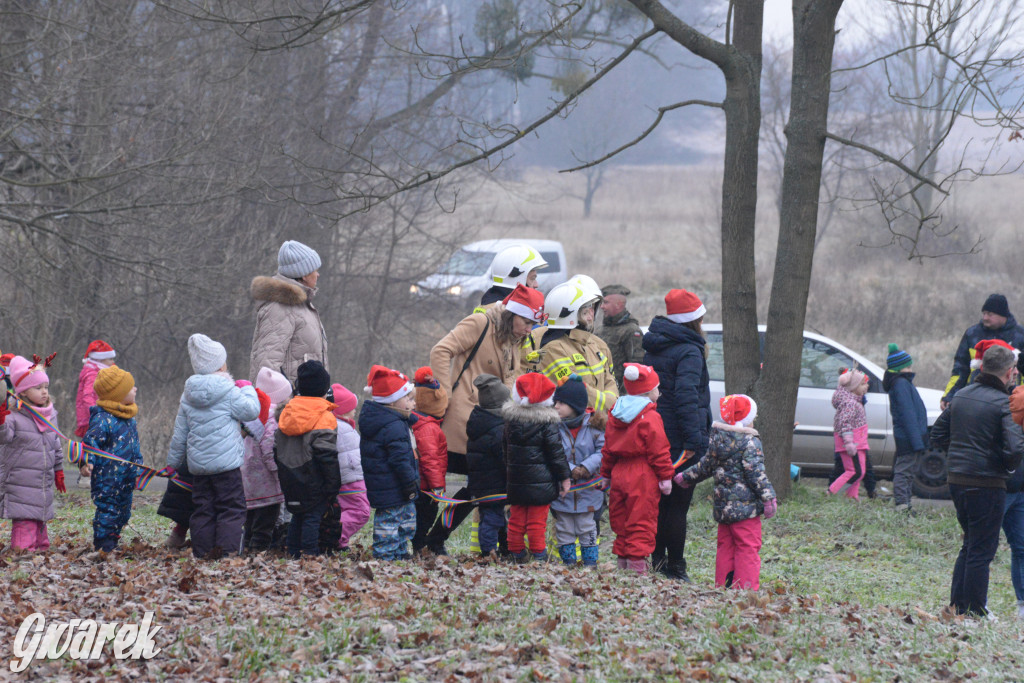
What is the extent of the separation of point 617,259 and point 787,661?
125ft

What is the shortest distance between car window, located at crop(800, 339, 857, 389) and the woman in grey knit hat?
6.71 metres

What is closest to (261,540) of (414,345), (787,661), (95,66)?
(787,661)

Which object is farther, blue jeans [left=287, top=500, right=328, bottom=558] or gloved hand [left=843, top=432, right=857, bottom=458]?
gloved hand [left=843, top=432, right=857, bottom=458]

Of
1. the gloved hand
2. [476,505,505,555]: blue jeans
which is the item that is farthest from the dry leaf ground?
the gloved hand

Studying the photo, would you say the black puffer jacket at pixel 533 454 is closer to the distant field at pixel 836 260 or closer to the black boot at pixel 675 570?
the black boot at pixel 675 570

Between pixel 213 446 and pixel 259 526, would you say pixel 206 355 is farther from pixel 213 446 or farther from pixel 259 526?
pixel 259 526

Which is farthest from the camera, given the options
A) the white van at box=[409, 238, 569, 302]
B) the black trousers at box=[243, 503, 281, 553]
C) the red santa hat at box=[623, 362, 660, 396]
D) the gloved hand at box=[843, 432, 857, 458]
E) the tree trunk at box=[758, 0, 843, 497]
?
the white van at box=[409, 238, 569, 302]

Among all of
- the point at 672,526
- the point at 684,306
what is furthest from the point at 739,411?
the point at 672,526

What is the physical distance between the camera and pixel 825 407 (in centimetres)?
1201

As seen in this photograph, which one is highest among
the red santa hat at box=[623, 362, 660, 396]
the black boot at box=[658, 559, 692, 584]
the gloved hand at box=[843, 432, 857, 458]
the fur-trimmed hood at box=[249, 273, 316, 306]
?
the fur-trimmed hood at box=[249, 273, 316, 306]

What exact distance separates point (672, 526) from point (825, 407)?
5490 mm

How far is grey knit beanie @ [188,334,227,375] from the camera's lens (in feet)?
22.3

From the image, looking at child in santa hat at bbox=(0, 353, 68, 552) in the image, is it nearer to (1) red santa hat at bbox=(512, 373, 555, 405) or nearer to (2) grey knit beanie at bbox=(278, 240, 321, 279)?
(2) grey knit beanie at bbox=(278, 240, 321, 279)

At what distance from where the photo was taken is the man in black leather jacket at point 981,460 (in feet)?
20.9
